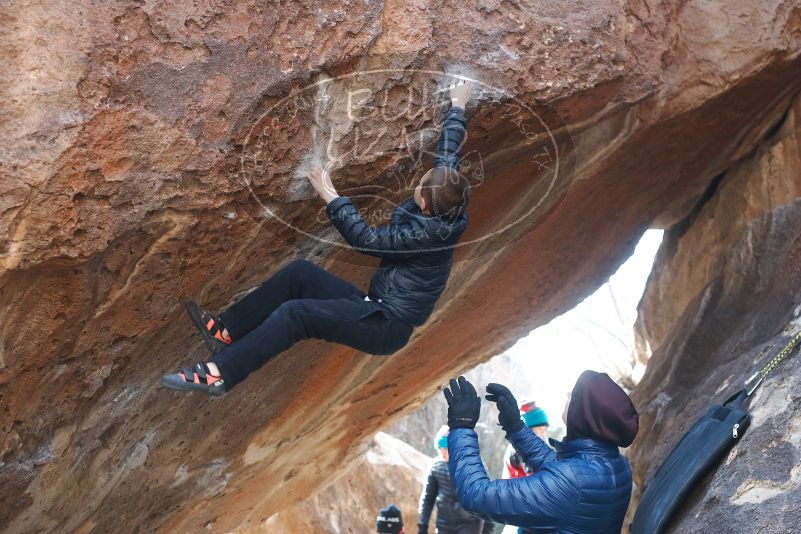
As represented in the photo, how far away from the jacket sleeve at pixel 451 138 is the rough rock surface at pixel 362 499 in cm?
670

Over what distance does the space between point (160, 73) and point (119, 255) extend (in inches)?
29.6

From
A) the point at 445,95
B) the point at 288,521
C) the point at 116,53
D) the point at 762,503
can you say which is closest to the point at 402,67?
the point at 445,95

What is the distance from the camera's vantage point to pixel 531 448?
12.2 ft

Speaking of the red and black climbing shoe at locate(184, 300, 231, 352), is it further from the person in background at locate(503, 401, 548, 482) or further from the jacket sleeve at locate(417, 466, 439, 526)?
the jacket sleeve at locate(417, 466, 439, 526)

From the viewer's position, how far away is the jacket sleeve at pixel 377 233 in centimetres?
355

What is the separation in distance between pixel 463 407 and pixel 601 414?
53 centimetres

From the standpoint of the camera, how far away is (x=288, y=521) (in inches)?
383

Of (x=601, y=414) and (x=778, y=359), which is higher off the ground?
(x=601, y=414)

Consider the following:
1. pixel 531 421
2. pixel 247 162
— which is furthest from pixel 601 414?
pixel 531 421

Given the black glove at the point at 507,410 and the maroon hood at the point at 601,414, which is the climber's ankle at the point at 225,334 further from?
the maroon hood at the point at 601,414

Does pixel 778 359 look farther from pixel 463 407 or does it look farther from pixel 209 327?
pixel 209 327
